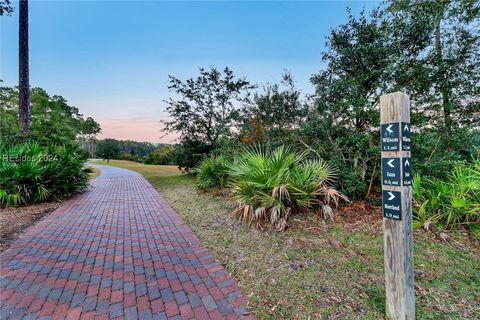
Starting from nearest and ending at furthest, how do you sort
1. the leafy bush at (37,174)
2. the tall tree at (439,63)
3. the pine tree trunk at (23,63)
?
the tall tree at (439,63) → the leafy bush at (37,174) → the pine tree trunk at (23,63)

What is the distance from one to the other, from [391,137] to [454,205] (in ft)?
9.48

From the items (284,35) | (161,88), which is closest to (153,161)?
(161,88)

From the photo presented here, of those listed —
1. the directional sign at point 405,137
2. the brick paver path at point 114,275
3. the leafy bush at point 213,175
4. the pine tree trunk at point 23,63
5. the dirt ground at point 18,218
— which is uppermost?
the pine tree trunk at point 23,63

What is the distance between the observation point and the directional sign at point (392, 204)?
1.77 meters

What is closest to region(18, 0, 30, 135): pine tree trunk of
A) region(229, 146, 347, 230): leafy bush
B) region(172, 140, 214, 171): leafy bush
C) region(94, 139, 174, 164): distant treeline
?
region(172, 140, 214, 171): leafy bush

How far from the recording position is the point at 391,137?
5.95 feet

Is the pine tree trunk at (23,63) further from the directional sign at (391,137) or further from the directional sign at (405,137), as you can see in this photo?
the directional sign at (405,137)

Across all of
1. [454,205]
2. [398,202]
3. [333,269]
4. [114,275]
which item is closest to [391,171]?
[398,202]

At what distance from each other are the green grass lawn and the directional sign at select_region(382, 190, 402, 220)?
97 centimetres

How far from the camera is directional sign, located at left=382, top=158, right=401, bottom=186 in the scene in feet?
5.82

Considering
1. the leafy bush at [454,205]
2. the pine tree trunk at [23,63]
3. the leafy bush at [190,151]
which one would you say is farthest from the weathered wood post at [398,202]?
the pine tree trunk at [23,63]

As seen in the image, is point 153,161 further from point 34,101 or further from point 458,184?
point 458,184

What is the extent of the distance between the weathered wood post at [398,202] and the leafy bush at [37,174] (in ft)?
28.1

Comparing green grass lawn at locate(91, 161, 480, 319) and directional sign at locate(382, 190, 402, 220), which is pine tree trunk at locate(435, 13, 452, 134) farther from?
directional sign at locate(382, 190, 402, 220)
